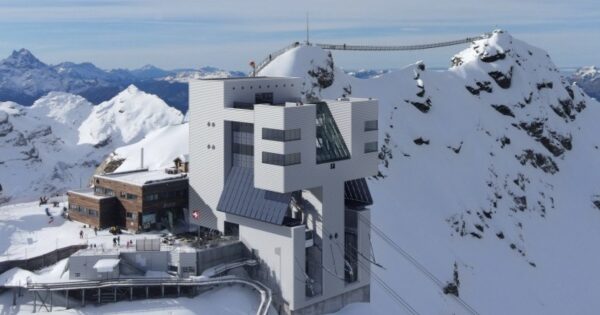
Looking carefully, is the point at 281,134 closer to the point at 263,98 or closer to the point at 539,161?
the point at 263,98

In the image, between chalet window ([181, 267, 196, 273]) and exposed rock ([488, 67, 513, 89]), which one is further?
exposed rock ([488, 67, 513, 89])

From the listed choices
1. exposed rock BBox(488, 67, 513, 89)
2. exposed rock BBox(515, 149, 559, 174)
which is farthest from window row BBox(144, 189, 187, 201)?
exposed rock BBox(488, 67, 513, 89)

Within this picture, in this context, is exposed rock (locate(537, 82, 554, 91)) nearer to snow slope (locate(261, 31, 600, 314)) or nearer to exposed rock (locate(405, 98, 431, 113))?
snow slope (locate(261, 31, 600, 314))

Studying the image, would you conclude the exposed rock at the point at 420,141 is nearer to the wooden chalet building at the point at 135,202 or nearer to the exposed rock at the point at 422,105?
the exposed rock at the point at 422,105

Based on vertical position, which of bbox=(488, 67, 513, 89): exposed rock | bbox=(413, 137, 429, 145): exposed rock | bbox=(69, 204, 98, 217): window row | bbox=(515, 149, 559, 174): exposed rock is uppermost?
bbox=(488, 67, 513, 89): exposed rock

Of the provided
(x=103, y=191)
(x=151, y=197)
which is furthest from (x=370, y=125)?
(x=103, y=191)
